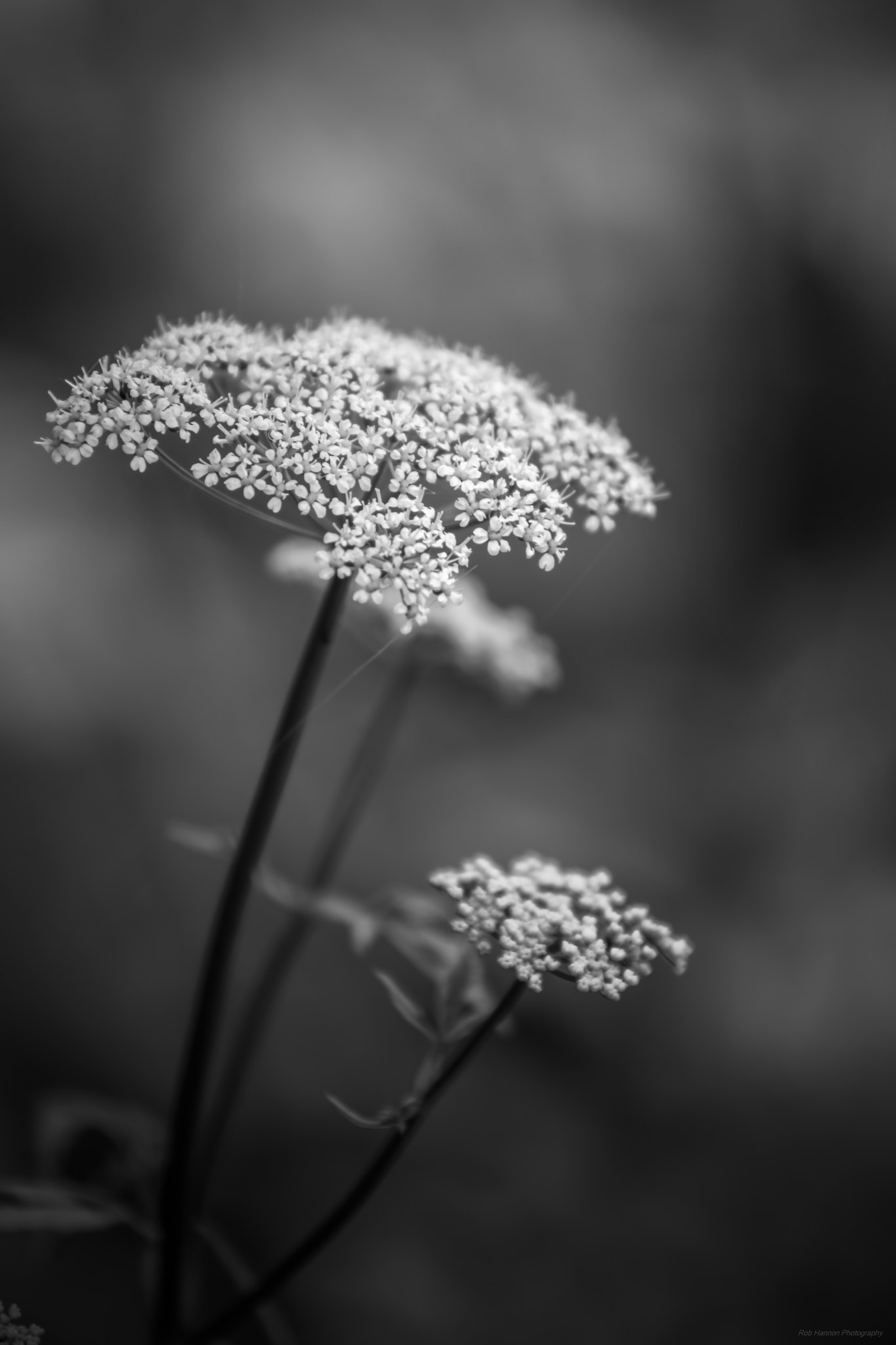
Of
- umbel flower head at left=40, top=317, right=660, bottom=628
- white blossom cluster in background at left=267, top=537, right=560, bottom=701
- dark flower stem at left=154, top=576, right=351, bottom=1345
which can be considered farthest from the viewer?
white blossom cluster in background at left=267, top=537, right=560, bottom=701

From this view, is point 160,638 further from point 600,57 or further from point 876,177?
point 876,177

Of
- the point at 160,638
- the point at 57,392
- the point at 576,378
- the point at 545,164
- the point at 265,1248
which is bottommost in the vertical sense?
the point at 265,1248

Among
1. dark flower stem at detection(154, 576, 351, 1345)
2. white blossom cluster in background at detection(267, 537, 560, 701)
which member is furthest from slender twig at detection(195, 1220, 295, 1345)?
white blossom cluster in background at detection(267, 537, 560, 701)

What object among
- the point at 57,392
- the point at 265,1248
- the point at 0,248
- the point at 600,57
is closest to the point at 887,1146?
the point at 265,1248

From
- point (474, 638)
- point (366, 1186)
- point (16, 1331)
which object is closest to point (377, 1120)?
point (366, 1186)

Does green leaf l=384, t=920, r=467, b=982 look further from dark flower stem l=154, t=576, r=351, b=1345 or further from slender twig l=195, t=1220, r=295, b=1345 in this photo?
slender twig l=195, t=1220, r=295, b=1345

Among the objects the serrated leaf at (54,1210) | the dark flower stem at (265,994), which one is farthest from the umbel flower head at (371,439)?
the serrated leaf at (54,1210)
